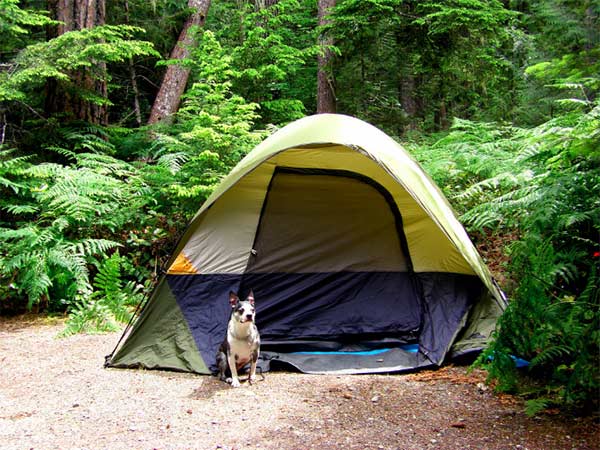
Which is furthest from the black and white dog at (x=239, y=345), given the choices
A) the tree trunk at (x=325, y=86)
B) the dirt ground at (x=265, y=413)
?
the tree trunk at (x=325, y=86)

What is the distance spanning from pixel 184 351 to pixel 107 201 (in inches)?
127

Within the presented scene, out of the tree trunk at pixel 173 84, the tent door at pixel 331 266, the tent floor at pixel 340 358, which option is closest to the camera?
the tent floor at pixel 340 358

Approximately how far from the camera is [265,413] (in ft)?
11.0

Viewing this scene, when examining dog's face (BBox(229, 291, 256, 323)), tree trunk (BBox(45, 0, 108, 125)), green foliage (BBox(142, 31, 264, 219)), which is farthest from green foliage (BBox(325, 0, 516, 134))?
dog's face (BBox(229, 291, 256, 323))

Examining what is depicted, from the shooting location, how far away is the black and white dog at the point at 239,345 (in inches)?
156

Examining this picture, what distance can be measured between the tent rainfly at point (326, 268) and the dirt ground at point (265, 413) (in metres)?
0.35

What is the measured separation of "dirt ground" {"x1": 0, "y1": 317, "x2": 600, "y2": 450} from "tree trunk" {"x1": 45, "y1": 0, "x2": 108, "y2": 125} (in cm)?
428

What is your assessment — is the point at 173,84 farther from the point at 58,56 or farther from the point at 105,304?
the point at 105,304

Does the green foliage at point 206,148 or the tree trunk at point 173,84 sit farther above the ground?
the tree trunk at point 173,84

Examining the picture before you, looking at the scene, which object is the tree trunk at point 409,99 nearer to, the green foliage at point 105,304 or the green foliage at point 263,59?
the green foliage at point 263,59

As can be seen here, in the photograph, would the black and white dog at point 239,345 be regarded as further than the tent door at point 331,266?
No

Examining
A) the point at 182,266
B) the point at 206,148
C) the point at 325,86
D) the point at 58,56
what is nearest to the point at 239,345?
the point at 182,266

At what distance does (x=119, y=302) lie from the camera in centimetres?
590

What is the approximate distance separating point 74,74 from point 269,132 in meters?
2.82
